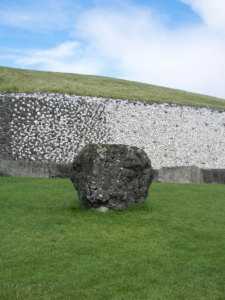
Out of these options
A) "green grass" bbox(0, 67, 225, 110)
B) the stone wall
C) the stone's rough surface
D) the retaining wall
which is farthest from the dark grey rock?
"green grass" bbox(0, 67, 225, 110)

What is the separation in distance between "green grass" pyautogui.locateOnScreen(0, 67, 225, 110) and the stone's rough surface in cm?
1964

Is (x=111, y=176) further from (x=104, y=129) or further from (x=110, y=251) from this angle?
(x=104, y=129)

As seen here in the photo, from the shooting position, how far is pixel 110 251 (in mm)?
7016

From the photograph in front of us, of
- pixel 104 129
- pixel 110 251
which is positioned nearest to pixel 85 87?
pixel 104 129

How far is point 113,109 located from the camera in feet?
96.1

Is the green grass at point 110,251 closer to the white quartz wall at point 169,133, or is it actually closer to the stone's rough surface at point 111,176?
the stone's rough surface at point 111,176

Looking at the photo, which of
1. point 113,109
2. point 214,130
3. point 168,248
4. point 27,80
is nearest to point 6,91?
point 27,80

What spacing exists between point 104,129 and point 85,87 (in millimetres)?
6436

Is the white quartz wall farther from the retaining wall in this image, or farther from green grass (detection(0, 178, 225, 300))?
green grass (detection(0, 178, 225, 300))

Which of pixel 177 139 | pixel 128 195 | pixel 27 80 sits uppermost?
pixel 27 80

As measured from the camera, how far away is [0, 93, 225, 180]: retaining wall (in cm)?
2545

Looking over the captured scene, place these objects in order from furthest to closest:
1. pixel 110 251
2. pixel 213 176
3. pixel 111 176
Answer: pixel 213 176 < pixel 111 176 < pixel 110 251

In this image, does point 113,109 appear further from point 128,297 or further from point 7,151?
point 128,297

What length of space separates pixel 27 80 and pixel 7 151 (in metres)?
9.87
